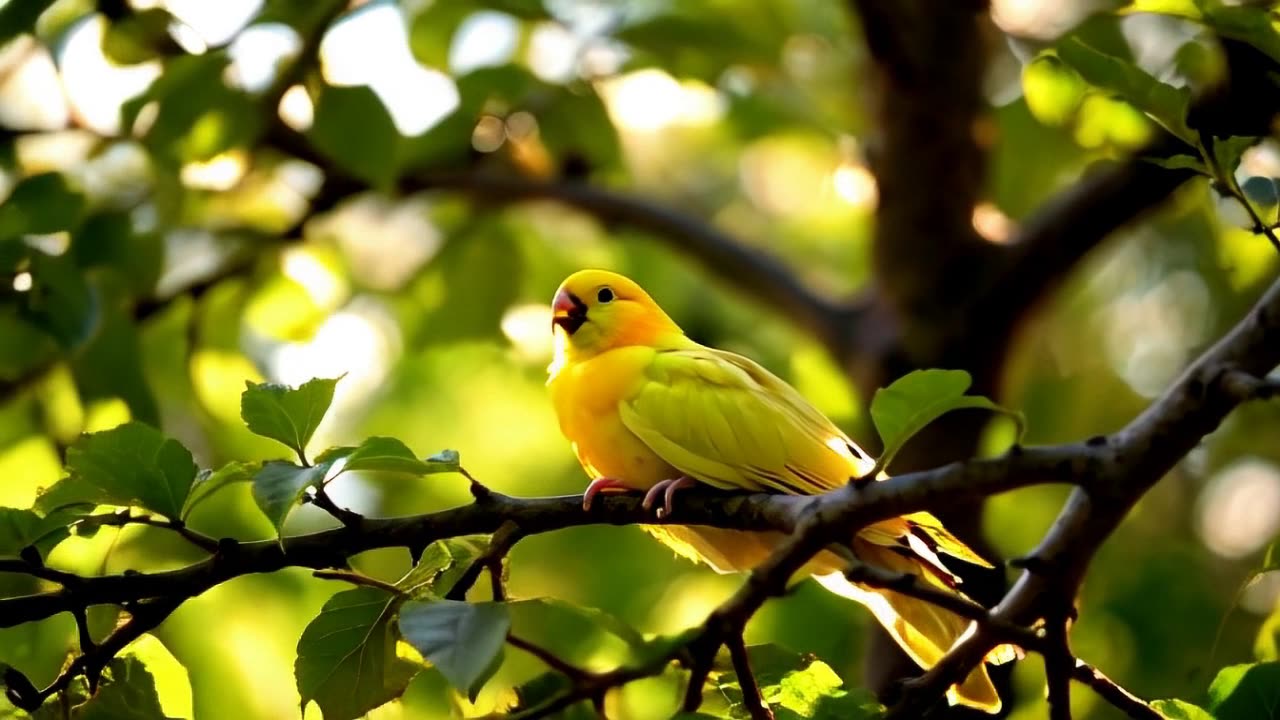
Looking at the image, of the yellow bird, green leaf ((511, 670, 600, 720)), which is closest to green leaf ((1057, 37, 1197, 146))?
the yellow bird

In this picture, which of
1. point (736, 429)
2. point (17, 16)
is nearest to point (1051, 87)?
point (736, 429)

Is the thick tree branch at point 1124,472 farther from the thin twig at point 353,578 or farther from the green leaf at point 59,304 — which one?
the green leaf at point 59,304

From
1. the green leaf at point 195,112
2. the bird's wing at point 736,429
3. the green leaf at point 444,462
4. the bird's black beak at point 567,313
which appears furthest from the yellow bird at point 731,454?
the green leaf at point 195,112

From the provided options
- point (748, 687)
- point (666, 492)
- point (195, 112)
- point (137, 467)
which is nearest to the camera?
point (748, 687)

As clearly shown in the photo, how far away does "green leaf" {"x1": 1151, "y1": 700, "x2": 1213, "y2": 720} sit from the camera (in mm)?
1724

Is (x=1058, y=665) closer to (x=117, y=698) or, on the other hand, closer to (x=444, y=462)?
(x=444, y=462)

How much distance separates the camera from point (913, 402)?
5.23 ft

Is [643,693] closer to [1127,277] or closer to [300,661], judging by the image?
[300,661]

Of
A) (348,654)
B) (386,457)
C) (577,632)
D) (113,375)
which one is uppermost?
(386,457)

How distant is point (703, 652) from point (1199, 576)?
277 centimetres

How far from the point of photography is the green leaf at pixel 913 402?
5.16 ft

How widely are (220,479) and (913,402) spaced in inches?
34.3

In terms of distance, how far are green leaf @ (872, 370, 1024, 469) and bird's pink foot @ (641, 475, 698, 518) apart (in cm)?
47

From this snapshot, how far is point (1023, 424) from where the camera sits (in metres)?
1.51
